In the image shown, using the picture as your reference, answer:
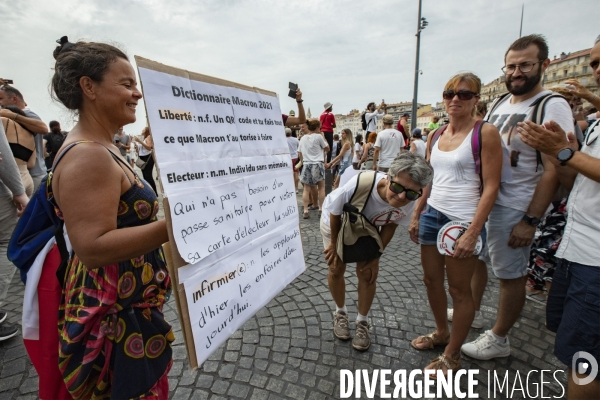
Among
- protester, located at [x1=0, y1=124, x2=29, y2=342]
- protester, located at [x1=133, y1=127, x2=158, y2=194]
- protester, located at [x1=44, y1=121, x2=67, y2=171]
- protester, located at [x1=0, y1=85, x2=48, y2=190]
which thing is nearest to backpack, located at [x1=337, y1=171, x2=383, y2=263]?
protester, located at [x1=0, y1=124, x2=29, y2=342]

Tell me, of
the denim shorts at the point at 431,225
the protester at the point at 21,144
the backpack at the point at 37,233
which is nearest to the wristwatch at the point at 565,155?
the denim shorts at the point at 431,225

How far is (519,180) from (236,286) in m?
2.12

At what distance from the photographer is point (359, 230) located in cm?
236

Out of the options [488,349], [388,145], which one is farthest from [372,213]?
[388,145]

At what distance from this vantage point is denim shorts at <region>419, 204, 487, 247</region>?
88.0 inches

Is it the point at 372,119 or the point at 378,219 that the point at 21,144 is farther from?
the point at 372,119

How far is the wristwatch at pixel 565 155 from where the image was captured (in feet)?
5.16

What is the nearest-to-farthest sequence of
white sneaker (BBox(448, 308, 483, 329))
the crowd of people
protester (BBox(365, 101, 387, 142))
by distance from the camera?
the crowd of people → white sneaker (BBox(448, 308, 483, 329)) → protester (BBox(365, 101, 387, 142))

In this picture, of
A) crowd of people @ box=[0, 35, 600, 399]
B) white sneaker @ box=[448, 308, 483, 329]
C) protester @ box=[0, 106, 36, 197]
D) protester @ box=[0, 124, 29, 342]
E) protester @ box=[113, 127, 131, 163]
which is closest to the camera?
crowd of people @ box=[0, 35, 600, 399]

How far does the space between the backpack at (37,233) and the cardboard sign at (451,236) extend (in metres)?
2.14

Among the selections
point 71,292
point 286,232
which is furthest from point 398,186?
point 71,292

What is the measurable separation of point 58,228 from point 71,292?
26 cm

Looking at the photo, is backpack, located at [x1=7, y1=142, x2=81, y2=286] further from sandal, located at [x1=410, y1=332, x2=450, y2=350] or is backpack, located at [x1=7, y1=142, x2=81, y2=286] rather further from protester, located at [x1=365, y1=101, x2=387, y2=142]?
protester, located at [x1=365, y1=101, x2=387, y2=142]

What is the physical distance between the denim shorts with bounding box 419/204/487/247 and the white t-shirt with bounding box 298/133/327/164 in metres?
4.34
